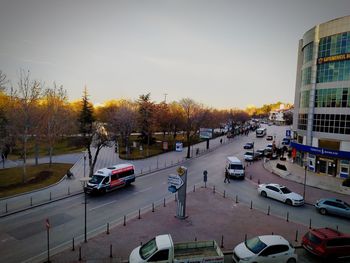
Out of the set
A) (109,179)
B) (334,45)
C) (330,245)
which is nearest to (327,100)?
(334,45)

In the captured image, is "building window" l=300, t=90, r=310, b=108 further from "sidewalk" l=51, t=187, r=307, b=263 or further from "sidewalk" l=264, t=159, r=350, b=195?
"sidewalk" l=51, t=187, r=307, b=263

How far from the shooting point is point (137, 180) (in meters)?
31.2

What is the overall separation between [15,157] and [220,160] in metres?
38.0

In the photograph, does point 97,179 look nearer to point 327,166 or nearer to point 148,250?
point 148,250

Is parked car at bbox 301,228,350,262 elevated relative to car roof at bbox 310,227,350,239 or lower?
lower

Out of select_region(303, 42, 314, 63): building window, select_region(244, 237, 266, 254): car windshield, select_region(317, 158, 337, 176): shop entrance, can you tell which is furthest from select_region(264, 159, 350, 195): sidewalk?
Result: select_region(244, 237, 266, 254): car windshield

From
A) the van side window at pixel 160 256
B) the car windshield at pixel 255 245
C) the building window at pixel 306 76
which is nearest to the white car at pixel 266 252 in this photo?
the car windshield at pixel 255 245

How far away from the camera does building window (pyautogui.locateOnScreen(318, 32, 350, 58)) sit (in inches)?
1378

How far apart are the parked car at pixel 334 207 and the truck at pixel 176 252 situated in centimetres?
1379

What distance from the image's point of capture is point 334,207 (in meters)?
21.2

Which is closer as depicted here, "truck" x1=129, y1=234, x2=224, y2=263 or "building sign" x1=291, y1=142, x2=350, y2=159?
"truck" x1=129, y1=234, x2=224, y2=263

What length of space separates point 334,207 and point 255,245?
12.0 m

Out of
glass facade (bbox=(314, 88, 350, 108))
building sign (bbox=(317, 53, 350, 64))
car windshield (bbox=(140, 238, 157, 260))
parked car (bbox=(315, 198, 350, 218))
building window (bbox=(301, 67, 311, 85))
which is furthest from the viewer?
building window (bbox=(301, 67, 311, 85))

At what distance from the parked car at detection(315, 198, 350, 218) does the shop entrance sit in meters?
16.8
